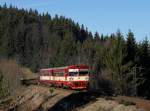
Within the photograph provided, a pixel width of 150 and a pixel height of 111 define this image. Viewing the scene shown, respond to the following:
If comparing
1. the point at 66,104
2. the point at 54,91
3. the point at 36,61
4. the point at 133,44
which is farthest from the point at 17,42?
the point at 66,104

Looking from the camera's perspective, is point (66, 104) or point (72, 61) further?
point (72, 61)

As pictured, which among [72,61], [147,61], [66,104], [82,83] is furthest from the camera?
[72,61]

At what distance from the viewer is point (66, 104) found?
151ft

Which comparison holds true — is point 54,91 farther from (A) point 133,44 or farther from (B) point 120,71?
(A) point 133,44

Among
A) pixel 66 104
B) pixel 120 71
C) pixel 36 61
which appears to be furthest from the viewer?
pixel 36 61

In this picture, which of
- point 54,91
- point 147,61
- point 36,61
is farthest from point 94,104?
point 36,61

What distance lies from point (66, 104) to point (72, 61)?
85604mm

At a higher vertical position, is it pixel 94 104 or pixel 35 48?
pixel 35 48

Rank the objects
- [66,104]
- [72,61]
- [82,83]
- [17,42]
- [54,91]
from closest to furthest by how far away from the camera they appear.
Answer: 1. [66,104]
2. [82,83]
3. [54,91]
4. [72,61]
5. [17,42]

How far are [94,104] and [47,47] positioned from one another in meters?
156

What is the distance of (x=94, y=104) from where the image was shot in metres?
41.3

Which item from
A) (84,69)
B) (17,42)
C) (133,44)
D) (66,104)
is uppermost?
(17,42)

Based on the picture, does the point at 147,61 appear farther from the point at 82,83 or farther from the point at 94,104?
the point at 94,104

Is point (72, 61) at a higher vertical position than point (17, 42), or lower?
lower
